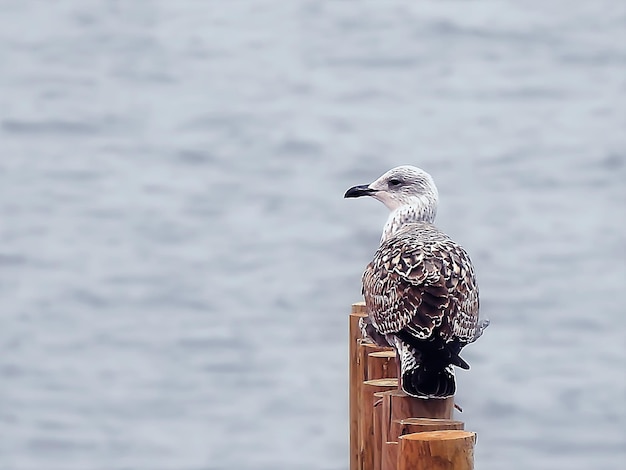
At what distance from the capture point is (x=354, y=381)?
6.23 meters

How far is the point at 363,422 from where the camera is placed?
5.38 m

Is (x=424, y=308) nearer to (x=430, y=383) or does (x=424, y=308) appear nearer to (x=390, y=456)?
(x=430, y=383)

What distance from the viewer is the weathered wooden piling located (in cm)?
418

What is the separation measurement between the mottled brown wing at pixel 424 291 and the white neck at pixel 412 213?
0.99 meters

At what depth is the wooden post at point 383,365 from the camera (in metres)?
5.52

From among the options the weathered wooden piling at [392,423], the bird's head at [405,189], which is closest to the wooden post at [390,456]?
the weathered wooden piling at [392,423]

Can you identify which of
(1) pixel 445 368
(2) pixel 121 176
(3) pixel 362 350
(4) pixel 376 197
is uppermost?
(2) pixel 121 176

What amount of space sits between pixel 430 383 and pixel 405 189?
1.89 m

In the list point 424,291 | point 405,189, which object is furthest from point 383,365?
point 405,189

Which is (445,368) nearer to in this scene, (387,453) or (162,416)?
(387,453)

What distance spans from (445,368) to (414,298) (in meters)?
0.33

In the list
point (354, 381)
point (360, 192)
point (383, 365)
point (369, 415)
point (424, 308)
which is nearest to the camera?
point (424, 308)

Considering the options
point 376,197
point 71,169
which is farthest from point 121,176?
point 376,197

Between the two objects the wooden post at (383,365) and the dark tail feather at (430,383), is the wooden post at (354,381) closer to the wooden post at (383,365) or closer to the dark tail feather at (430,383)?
the wooden post at (383,365)
